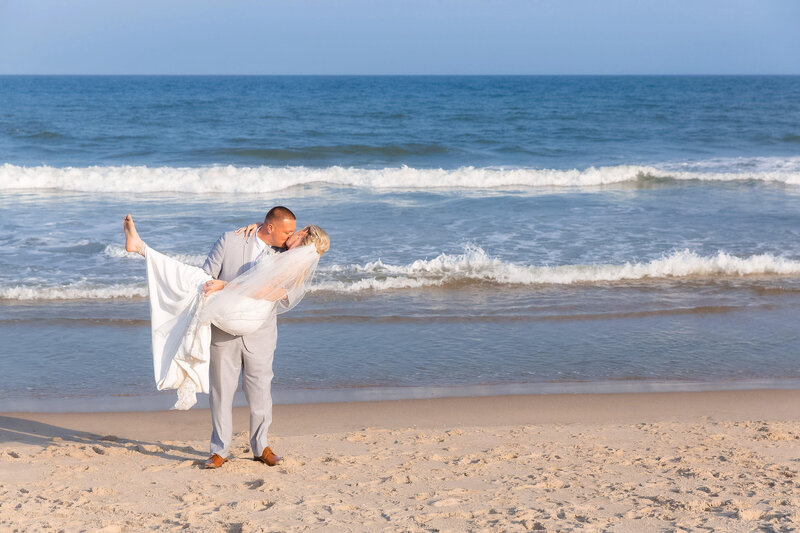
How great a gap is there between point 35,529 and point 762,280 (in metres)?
9.24

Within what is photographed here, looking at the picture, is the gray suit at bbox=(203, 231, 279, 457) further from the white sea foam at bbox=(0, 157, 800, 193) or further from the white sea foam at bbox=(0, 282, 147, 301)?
the white sea foam at bbox=(0, 157, 800, 193)

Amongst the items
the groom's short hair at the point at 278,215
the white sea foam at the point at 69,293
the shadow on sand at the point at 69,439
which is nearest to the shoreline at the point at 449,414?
the shadow on sand at the point at 69,439

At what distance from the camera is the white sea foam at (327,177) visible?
17938mm

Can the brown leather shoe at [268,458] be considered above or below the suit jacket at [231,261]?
below

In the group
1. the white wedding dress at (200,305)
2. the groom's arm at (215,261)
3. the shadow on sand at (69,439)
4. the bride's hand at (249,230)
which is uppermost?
the bride's hand at (249,230)

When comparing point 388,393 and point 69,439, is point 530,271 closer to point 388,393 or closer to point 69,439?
point 388,393

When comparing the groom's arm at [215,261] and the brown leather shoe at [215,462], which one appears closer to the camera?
the groom's arm at [215,261]

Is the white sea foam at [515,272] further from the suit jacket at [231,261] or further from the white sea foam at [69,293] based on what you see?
the suit jacket at [231,261]

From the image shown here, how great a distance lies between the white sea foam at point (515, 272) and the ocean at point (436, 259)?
0.03 meters

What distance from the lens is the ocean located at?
264 inches

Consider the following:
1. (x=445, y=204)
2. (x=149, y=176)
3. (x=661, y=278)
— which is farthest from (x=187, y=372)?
(x=149, y=176)

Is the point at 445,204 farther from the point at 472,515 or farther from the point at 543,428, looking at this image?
the point at 472,515

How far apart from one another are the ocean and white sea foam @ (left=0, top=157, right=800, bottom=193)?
0.07 m

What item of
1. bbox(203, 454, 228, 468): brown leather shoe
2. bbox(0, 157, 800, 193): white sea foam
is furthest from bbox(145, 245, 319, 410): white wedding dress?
bbox(0, 157, 800, 193): white sea foam
